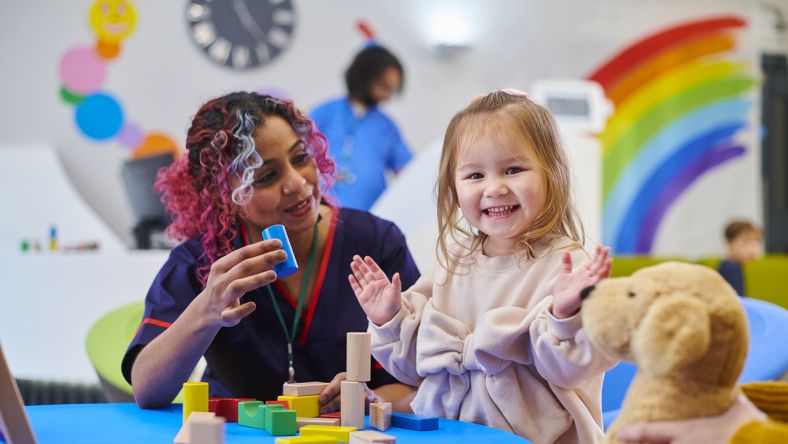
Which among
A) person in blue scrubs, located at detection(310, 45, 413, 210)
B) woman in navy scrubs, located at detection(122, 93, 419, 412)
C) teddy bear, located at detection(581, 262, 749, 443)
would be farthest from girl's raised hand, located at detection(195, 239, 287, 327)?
person in blue scrubs, located at detection(310, 45, 413, 210)

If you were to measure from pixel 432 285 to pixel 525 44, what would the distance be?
16.6 feet

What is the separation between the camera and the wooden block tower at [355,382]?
1007 mm

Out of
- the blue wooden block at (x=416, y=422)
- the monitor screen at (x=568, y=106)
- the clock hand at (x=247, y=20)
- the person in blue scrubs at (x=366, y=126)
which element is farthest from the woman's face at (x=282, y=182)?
the clock hand at (x=247, y=20)

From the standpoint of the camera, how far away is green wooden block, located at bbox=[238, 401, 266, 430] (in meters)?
1.02

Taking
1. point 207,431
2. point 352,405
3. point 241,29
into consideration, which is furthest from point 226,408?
point 241,29

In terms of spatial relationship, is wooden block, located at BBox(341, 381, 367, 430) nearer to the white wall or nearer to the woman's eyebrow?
the woman's eyebrow

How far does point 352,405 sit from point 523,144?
429mm

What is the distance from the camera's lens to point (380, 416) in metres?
1.01

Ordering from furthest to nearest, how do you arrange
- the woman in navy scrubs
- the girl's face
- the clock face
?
the clock face, the woman in navy scrubs, the girl's face

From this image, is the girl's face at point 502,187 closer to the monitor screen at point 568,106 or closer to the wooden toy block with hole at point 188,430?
the wooden toy block with hole at point 188,430

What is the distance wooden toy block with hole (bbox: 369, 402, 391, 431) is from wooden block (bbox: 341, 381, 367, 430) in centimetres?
2

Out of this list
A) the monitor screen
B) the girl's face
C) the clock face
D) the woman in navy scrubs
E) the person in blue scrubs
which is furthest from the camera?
the clock face

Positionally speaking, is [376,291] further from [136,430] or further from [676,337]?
[676,337]

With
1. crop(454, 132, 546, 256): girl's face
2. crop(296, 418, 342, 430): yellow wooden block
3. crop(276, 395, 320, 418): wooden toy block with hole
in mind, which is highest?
crop(454, 132, 546, 256): girl's face
